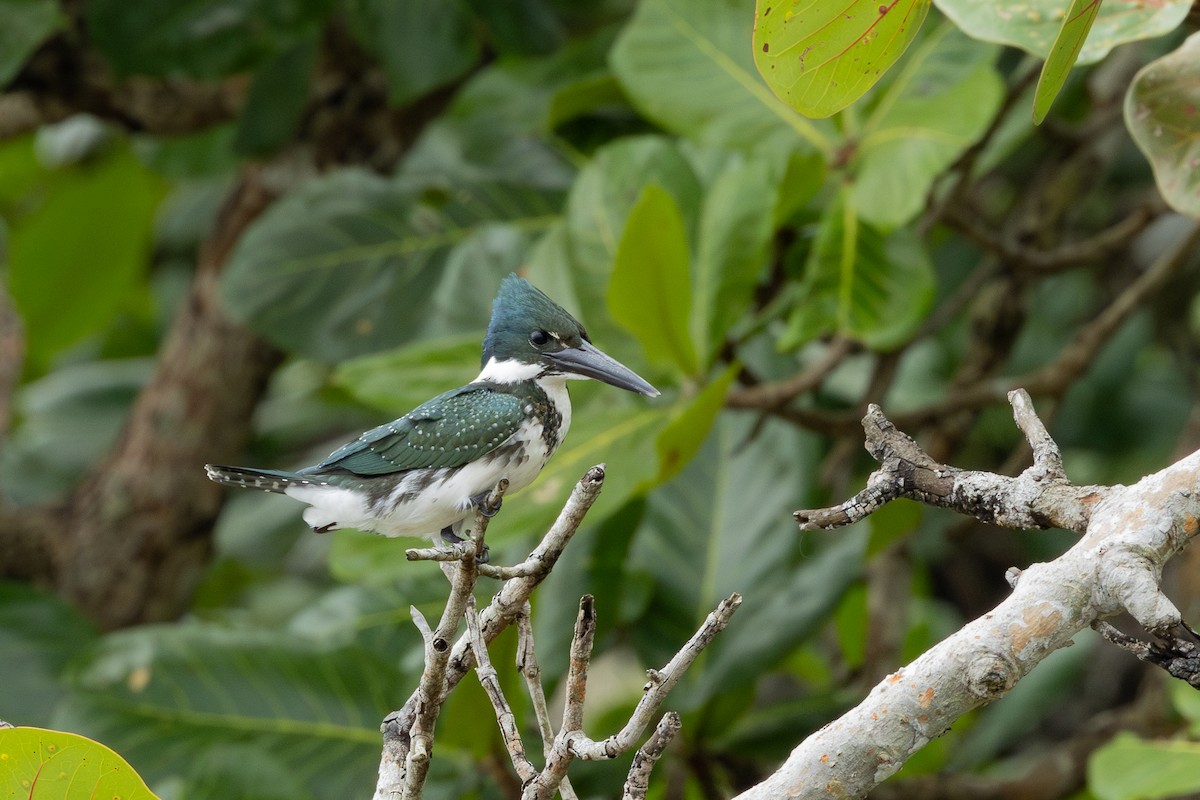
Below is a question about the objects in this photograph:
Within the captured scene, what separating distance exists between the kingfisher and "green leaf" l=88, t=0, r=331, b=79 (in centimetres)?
179

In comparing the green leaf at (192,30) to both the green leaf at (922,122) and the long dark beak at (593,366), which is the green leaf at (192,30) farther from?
the long dark beak at (593,366)

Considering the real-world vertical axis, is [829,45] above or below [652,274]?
above

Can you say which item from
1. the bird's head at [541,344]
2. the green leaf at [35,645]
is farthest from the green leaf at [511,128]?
the bird's head at [541,344]

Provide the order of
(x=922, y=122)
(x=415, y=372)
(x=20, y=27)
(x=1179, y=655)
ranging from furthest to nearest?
(x=20, y=27)
(x=922, y=122)
(x=415, y=372)
(x=1179, y=655)

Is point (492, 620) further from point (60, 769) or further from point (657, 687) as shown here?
point (60, 769)

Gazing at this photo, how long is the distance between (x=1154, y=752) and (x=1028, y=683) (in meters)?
0.84

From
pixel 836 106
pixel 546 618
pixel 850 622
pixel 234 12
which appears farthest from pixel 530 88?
pixel 836 106

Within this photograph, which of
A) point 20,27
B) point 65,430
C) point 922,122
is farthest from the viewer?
point 65,430

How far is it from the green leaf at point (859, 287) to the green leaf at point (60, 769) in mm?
1330

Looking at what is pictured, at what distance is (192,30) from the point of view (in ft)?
8.98

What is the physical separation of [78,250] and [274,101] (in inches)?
47.3

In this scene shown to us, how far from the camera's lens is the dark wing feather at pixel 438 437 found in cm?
113

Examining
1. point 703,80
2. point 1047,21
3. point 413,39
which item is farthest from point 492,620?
point 413,39

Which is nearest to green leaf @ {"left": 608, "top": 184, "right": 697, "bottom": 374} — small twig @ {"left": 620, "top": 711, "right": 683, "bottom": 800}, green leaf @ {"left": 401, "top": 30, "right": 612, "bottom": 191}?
small twig @ {"left": 620, "top": 711, "right": 683, "bottom": 800}
